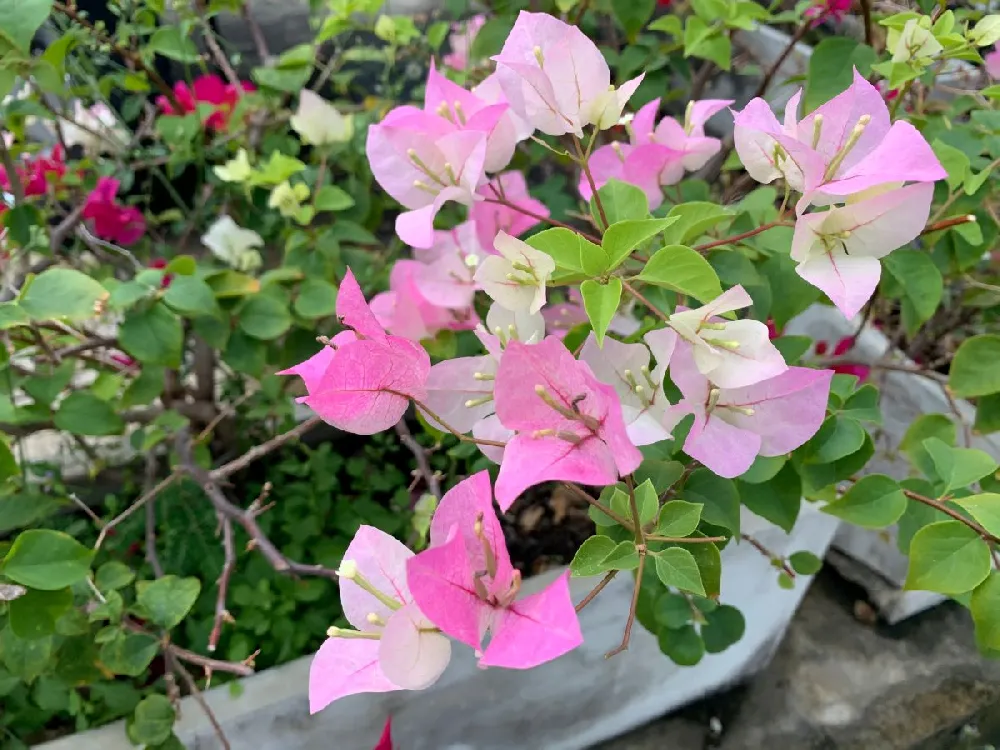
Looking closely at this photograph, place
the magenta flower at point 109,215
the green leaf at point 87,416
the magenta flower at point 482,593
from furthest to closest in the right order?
the magenta flower at point 109,215, the green leaf at point 87,416, the magenta flower at point 482,593

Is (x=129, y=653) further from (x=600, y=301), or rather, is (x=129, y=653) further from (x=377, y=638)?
(x=600, y=301)

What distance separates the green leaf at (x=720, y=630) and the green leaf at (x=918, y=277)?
0.30 m

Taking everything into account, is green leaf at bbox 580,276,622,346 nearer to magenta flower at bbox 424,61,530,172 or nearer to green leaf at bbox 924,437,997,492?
magenta flower at bbox 424,61,530,172

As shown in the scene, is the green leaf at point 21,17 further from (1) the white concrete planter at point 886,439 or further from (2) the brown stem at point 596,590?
(1) the white concrete planter at point 886,439

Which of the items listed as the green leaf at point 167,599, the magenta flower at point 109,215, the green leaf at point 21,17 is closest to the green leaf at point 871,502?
the green leaf at point 167,599

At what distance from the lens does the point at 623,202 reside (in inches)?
16.4

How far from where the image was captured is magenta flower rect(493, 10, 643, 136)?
0.39 meters

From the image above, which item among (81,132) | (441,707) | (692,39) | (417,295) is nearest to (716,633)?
(441,707)

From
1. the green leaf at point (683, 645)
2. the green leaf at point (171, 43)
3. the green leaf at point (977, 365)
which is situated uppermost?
the green leaf at point (171, 43)

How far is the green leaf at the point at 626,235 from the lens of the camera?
33 cm

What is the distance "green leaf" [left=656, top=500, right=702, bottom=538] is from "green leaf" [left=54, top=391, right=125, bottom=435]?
470mm

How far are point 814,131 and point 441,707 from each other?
619 millimetres

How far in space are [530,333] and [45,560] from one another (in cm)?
34

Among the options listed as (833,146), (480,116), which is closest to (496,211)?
(480,116)
